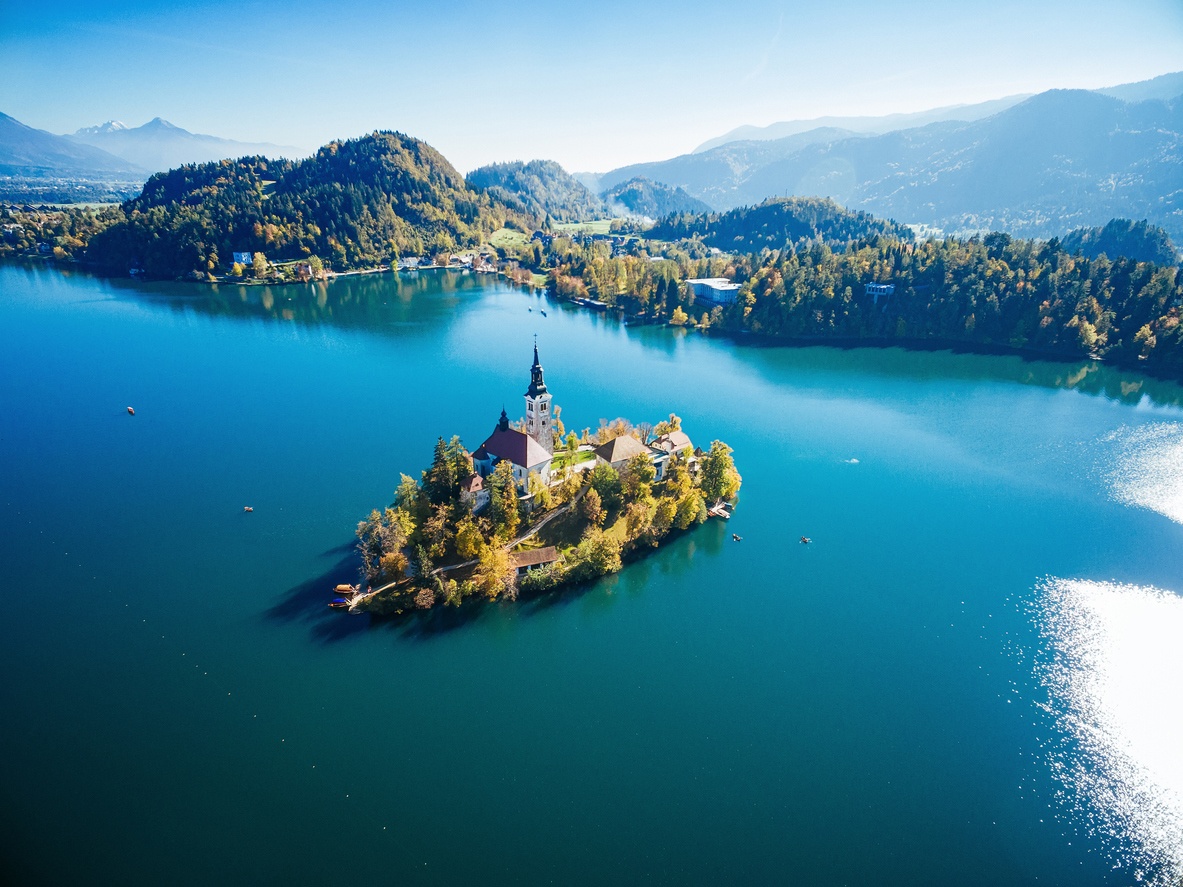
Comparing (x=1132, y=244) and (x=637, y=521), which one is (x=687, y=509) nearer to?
(x=637, y=521)

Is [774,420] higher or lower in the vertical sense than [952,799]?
higher

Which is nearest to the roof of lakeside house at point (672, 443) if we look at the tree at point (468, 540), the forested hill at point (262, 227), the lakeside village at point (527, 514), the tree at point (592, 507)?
the lakeside village at point (527, 514)

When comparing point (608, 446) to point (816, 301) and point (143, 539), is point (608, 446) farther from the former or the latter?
point (816, 301)

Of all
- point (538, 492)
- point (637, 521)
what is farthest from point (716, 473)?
point (538, 492)

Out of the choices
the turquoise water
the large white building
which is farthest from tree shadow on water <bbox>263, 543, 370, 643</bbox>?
the large white building

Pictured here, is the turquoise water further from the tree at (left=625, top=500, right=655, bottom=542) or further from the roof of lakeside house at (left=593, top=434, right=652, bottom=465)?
the roof of lakeside house at (left=593, top=434, right=652, bottom=465)

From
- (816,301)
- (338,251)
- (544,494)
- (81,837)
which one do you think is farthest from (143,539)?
(338,251)
